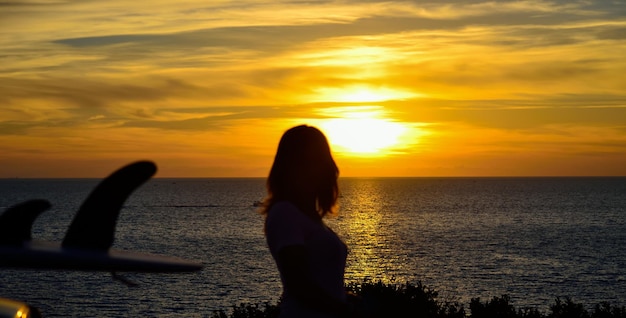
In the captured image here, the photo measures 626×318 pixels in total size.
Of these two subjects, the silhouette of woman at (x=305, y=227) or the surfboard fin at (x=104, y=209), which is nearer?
the surfboard fin at (x=104, y=209)

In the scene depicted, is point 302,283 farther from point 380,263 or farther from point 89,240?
point 380,263

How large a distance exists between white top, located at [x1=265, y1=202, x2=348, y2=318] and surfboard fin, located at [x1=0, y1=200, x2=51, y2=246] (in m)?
1.28

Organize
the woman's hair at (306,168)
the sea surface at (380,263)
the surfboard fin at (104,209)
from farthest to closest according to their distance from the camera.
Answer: the sea surface at (380,263) → the woman's hair at (306,168) → the surfboard fin at (104,209)

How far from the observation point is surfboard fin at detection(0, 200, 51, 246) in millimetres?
3732

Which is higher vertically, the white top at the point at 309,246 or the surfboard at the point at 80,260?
the white top at the point at 309,246

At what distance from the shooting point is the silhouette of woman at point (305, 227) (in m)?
4.52

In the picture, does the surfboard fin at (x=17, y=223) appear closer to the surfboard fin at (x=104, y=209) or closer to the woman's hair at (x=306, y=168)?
the surfboard fin at (x=104, y=209)

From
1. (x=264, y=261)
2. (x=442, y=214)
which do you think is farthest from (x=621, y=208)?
(x=264, y=261)

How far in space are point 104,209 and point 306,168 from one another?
123 cm

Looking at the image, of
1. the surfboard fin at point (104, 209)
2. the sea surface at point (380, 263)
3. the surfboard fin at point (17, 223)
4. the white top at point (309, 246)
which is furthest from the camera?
the sea surface at point (380, 263)

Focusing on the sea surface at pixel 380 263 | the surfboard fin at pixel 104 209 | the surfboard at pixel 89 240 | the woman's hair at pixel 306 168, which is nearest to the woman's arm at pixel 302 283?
the woman's hair at pixel 306 168

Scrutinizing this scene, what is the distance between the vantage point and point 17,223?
3.81m

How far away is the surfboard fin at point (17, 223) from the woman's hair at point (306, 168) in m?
1.41

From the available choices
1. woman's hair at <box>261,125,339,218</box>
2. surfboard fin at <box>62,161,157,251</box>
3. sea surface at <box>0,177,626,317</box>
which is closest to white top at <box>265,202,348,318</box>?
woman's hair at <box>261,125,339,218</box>
